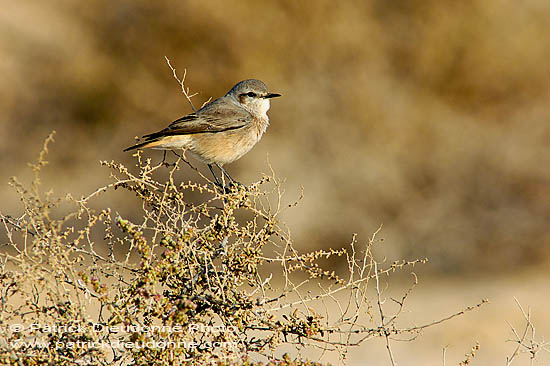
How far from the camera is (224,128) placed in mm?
5523

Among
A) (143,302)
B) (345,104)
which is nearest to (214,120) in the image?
(143,302)

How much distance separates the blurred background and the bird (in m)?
3.55

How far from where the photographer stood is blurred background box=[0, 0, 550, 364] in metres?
9.60

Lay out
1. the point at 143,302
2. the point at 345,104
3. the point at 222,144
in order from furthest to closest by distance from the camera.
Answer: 1. the point at 345,104
2. the point at 222,144
3. the point at 143,302

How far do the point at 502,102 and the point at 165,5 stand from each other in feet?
17.7

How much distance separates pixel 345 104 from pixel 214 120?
16.1 feet

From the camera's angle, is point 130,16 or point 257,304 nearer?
point 257,304

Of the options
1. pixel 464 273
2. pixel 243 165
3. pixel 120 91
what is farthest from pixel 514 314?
pixel 120 91

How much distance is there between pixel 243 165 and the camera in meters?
9.92

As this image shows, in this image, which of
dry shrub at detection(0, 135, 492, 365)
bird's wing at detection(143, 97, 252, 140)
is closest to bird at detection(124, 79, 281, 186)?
bird's wing at detection(143, 97, 252, 140)

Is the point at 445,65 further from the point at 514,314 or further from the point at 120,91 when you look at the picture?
the point at 120,91

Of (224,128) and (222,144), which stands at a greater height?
(224,128)

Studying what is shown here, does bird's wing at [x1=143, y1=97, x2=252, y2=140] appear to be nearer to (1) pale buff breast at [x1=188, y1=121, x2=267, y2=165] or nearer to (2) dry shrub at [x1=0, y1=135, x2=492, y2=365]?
(1) pale buff breast at [x1=188, y1=121, x2=267, y2=165]

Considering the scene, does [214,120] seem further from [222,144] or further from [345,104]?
[345,104]
